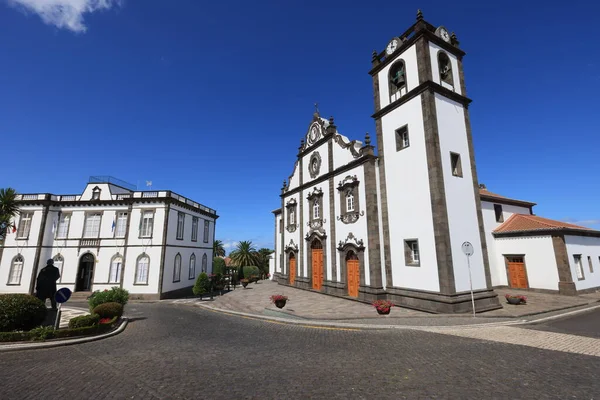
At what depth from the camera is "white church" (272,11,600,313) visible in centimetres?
1536

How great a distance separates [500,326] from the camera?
11.5 m

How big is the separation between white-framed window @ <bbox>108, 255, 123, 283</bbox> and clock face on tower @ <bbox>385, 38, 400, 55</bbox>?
2966cm

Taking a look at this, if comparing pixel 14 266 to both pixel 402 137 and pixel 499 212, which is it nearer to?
pixel 402 137

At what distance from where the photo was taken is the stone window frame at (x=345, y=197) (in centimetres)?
2003

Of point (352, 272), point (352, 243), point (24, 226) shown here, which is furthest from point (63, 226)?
point (352, 272)

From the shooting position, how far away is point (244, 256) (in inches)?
1841

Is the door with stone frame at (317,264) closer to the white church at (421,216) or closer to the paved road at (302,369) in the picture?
the white church at (421,216)

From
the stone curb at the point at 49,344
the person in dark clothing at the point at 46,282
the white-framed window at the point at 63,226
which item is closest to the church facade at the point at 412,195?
the stone curb at the point at 49,344

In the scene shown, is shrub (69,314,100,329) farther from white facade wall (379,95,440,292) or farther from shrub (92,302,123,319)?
white facade wall (379,95,440,292)

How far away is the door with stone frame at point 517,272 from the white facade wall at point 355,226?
14.0m

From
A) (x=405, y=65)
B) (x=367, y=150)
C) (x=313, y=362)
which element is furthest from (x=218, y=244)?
(x=313, y=362)

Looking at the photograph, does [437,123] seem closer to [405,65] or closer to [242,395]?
[405,65]

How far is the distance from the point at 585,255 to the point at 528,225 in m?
4.40

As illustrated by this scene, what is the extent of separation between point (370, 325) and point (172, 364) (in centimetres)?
784
